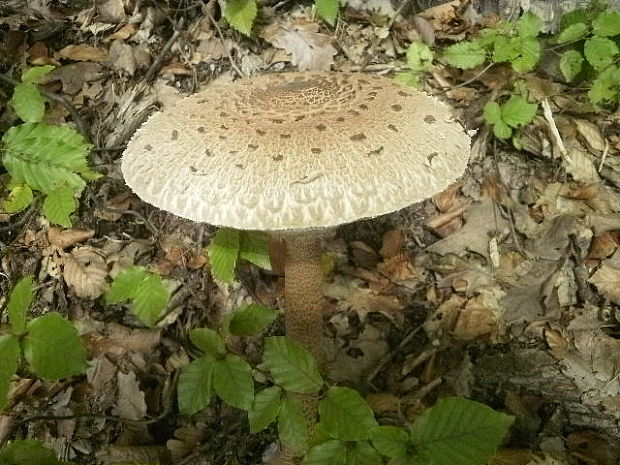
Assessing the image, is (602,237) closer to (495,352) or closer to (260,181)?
(495,352)

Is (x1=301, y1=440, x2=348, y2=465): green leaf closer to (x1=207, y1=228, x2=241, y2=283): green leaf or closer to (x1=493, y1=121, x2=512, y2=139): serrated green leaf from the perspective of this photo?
(x1=207, y1=228, x2=241, y2=283): green leaf

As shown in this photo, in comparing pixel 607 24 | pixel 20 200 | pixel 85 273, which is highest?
pixel 607 24

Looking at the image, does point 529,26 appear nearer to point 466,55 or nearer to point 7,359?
point 466,55

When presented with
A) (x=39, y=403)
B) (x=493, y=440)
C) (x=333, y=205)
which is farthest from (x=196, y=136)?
(x=39, y=403)

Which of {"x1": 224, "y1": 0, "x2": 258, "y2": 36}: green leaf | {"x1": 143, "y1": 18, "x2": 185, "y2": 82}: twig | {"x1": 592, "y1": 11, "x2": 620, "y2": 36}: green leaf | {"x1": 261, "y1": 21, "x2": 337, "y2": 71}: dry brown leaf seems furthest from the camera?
{"x1": 261, "y1": 21, "x2": 337, "y2": 71}: dry brown leaf

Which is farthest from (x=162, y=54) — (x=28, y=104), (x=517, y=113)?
(x=517, y=113)

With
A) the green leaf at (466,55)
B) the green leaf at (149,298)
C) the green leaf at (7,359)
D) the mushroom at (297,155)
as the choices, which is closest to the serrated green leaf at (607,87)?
the green leaf at (466,55)

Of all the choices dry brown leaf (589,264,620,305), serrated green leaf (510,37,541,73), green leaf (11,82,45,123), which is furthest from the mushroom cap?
serrated green leaf (510,37,541,73)

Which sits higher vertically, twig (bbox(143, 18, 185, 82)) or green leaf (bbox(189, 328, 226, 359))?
twig (bbox(143, 18, 185, 82))
